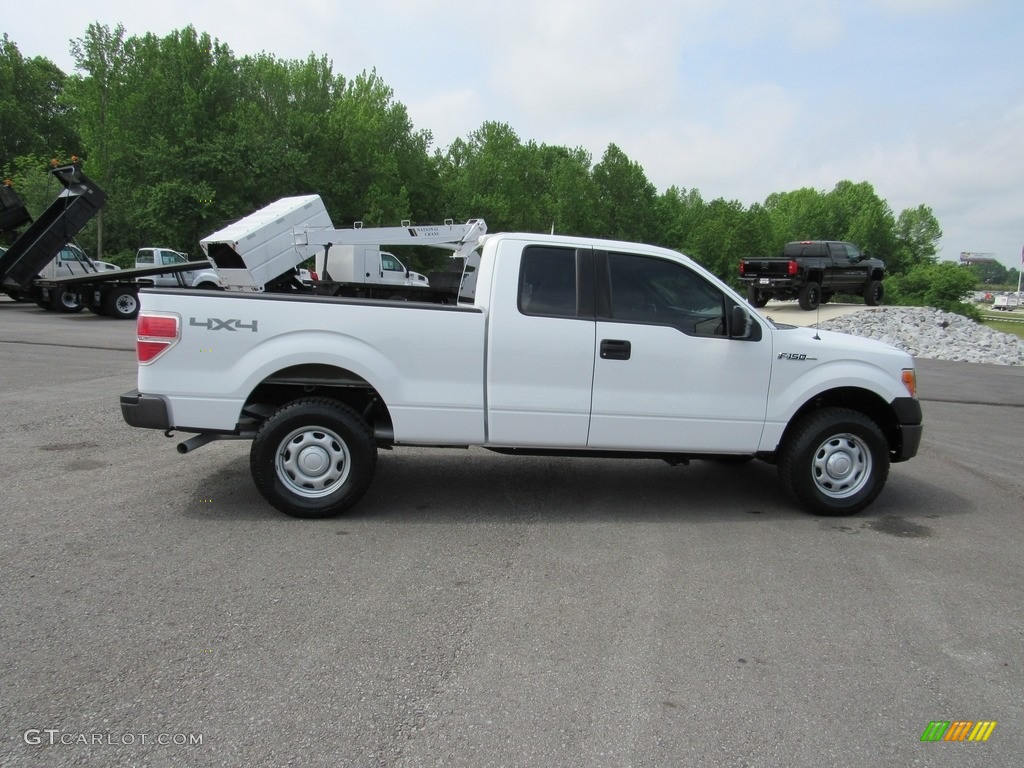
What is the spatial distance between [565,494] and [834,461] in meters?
2.11

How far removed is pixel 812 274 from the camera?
23641mm

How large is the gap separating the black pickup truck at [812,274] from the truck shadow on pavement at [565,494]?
1685 cm

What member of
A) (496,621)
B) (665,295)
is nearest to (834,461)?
(665,295)

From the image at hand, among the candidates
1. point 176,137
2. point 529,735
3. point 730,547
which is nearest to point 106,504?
point 529,735

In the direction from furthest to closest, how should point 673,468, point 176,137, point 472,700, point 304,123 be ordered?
1. point 304,123
2. point 176,137
3. point 673,468
4. point 472,700

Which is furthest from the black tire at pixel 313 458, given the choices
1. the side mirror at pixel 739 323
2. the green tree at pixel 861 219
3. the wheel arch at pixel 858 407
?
the green tree at pixel 861 219

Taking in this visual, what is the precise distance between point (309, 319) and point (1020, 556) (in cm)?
515

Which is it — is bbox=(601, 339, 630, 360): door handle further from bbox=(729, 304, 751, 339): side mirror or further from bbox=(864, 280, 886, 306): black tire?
bbox=(864, 280, 886, 306): black tire

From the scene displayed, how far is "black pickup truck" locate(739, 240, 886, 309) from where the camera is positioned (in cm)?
2317

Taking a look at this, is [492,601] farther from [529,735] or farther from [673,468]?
[673,468]

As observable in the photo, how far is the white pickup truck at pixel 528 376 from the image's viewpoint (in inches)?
205

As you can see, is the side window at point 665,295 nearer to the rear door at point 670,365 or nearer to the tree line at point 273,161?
the rear door at point 670,365

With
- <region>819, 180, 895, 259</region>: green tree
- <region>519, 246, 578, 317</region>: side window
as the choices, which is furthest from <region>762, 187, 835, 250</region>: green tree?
<region>519, 246, 578, 317</region>: side window

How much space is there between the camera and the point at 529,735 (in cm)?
296
